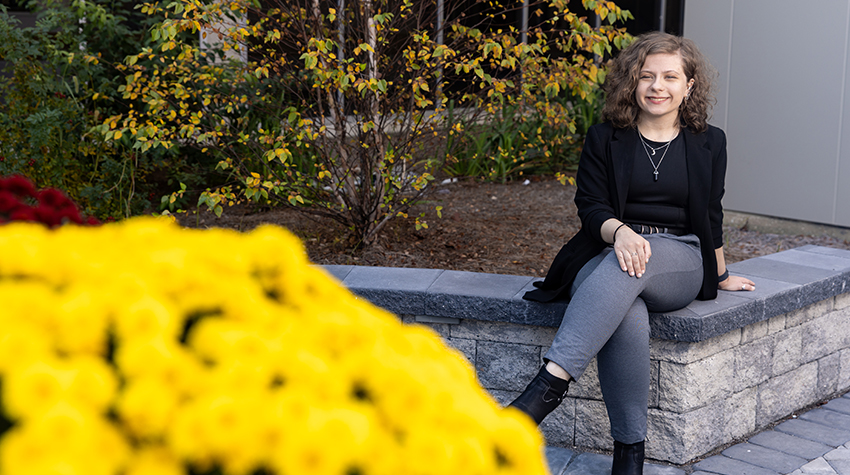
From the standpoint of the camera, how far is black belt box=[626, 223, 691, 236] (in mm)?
2742

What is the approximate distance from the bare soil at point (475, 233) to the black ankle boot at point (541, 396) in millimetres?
1241

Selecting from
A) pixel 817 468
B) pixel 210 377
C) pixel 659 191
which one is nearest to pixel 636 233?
pixel 659 191

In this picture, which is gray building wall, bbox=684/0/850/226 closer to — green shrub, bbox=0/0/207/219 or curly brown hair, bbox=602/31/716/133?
curly brown hair, bbox=602/31/716/133

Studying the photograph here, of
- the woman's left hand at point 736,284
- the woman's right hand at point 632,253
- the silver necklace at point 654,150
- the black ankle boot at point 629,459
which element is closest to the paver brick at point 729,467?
the black ankle boot at point 629,459

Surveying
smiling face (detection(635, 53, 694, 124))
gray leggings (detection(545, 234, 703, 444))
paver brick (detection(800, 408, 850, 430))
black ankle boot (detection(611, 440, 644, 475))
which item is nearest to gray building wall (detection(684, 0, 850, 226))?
paver brick (detection(800, 408, 850, 430))

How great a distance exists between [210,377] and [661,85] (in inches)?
91.3

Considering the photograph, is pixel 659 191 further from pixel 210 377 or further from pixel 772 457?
pixel 210 377

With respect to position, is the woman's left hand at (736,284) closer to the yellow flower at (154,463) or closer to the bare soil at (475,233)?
the bare soil at (475,233)

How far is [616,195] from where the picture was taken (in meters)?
2.73

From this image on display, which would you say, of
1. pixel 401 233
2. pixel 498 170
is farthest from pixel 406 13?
pixel 498 170

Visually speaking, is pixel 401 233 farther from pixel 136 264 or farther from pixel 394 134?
pixel 136 264

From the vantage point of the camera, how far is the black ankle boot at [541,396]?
2332 millimetres

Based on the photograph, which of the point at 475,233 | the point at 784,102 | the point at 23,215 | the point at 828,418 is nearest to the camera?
the point at 23,215

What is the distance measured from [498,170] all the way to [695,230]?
3.22 m
